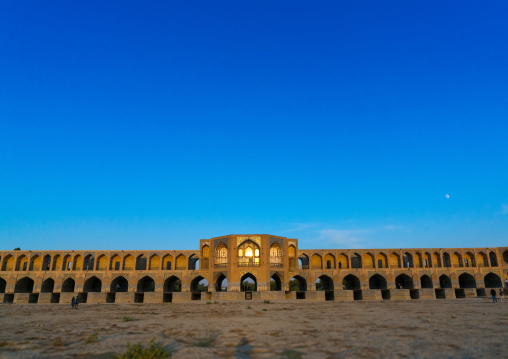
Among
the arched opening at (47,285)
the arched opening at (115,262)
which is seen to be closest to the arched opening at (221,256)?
the arched opening at (115,262)

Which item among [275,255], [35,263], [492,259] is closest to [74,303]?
[275,255]

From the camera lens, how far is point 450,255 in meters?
46.4

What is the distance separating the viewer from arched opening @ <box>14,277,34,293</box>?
43375 millimetres

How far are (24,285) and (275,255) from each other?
108 feet

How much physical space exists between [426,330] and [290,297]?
21681 mm

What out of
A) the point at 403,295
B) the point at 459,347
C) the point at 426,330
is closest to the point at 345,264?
the point at 403,295

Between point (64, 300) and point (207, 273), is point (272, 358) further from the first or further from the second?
point (207, 273)

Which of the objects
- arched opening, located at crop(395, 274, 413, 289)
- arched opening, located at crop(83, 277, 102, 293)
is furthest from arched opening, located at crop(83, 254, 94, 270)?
arched opening, located at crop(395, 274, 413, 289)

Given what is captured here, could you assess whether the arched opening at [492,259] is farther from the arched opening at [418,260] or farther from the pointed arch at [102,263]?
the pointed arch at [102,263]

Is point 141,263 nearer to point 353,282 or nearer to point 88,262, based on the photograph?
point 88,262

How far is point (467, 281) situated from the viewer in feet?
148

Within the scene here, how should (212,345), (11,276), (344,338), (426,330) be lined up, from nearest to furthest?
(212,345) → (344,338) → (426,330) → (11,276)

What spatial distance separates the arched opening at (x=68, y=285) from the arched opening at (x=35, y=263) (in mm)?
5233

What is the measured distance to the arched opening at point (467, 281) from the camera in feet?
144
